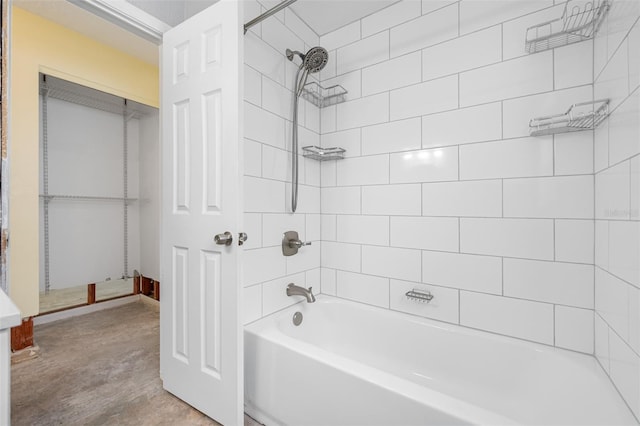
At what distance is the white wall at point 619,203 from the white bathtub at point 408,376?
6.5 inches

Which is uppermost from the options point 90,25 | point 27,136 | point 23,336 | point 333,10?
point 90,25

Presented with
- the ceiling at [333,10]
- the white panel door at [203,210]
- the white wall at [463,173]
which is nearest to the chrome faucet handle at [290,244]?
the white wall at [463,173]

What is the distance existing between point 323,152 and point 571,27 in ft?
4.24

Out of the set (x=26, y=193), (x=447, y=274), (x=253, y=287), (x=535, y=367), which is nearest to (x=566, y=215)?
(x=447, y=274)

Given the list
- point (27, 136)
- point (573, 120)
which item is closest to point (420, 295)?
point (573, 120)

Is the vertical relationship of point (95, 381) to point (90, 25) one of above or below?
below

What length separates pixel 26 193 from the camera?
205 centimetres

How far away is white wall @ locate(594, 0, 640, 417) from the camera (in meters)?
0.81

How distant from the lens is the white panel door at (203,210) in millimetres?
1213

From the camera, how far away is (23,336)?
2012 mm

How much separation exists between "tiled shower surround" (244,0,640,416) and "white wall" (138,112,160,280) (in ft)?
6.96

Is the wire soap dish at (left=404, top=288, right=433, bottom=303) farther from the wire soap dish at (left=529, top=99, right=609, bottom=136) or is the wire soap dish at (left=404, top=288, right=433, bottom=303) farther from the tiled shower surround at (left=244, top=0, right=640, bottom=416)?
the wire soap dish at (left=529, top=99, right=609, bottom=136)

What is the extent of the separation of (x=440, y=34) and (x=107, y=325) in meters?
3.48

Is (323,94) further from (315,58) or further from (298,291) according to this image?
(298,291)
